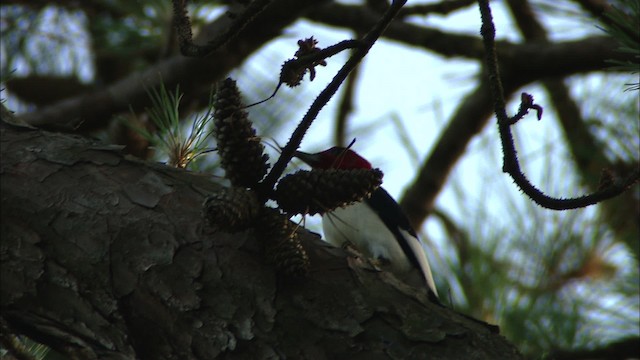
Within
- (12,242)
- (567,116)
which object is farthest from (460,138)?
(12,242)

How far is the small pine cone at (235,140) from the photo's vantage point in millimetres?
Result: 1360

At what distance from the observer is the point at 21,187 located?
4.54 feet

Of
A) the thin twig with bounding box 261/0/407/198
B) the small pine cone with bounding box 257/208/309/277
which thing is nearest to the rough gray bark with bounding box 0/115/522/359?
the small pine cone with bounding box 257/208/309/277

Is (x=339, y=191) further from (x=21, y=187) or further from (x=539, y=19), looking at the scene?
(x=539, y=19)

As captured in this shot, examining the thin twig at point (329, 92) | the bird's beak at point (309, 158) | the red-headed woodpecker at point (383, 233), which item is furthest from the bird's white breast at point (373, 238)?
the thin twig at point (329, 92)

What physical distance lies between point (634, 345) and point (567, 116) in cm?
137

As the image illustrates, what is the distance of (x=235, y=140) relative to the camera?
136 cm

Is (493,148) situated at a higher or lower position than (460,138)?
higher

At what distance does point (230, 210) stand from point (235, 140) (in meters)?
0.14

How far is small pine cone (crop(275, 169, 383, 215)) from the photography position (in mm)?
1352

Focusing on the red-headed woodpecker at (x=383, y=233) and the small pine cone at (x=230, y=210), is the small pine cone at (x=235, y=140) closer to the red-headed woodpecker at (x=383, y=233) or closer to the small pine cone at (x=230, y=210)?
the small pine cone at (x=230, y=210)

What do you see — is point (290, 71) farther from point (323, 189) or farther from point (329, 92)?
point (323, 189)

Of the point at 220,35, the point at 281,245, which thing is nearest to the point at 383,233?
the point at 281,245

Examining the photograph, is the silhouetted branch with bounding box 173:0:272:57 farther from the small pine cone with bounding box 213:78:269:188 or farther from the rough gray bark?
the rough gray bark
